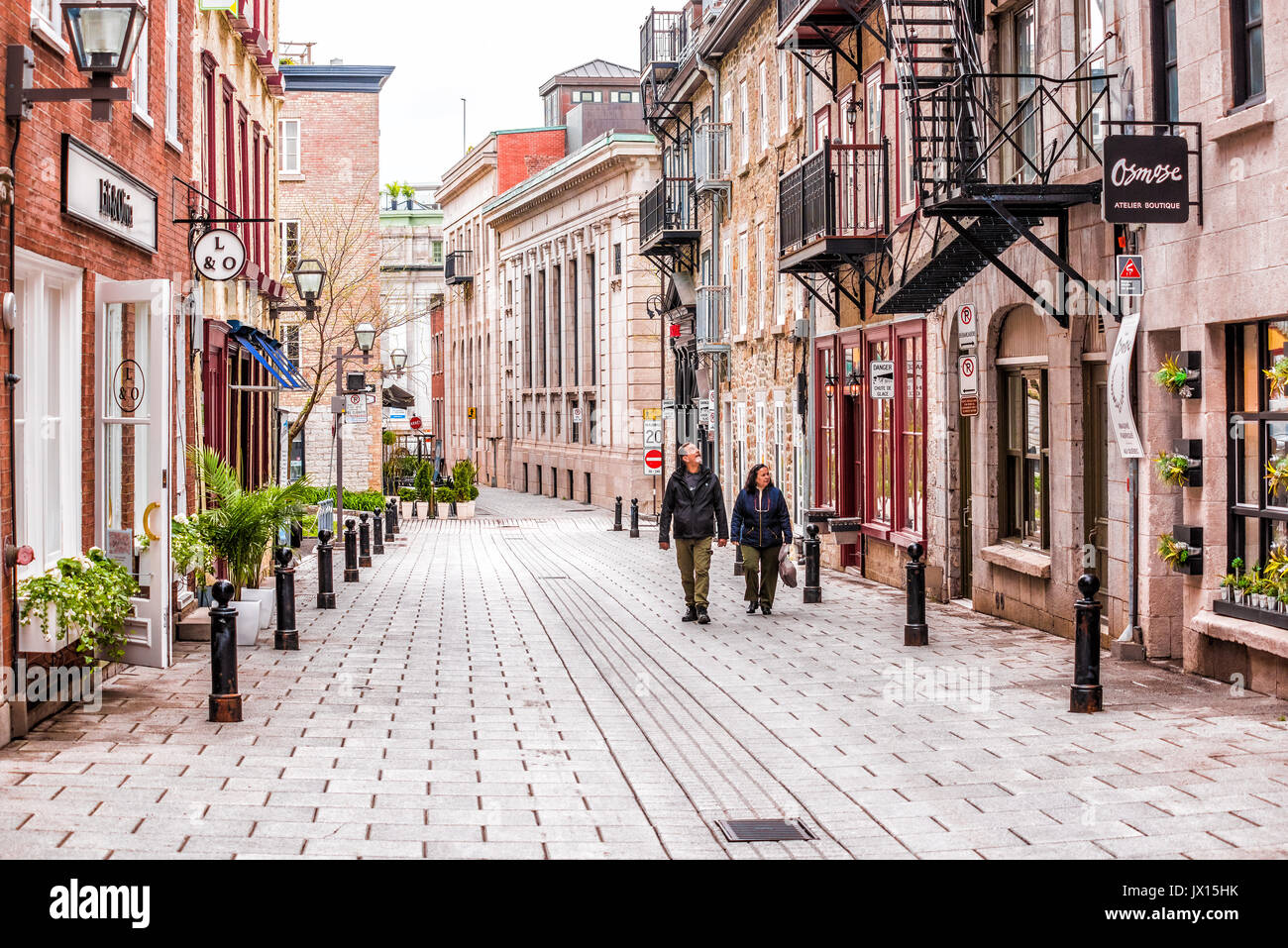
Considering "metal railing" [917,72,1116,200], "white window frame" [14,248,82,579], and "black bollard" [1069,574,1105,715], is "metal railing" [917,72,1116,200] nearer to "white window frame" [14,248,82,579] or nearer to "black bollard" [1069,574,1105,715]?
"black bollard" [1069,574,1105,715]

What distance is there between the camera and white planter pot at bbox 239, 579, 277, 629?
1538 cm

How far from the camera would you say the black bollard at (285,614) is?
14.5 m

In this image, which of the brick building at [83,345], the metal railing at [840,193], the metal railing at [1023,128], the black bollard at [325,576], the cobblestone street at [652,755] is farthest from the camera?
the metal railing at [840,193]

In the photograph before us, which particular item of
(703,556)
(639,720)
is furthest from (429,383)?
(639,720)

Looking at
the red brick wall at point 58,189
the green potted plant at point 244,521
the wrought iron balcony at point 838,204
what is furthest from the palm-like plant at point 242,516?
the wrought iron balcony at point 838,204

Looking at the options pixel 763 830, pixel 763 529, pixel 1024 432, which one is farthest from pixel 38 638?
pixel 1024 432

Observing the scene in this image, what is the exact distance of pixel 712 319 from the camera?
114 feet

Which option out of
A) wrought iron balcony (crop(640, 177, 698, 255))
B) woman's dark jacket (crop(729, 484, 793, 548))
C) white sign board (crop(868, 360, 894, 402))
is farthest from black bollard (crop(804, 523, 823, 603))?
wrought iron balcony (crop(640, 177, 698, 255))

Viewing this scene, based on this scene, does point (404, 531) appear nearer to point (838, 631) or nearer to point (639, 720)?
point (838, 631)

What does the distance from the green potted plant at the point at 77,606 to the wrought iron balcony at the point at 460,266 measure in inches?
2663

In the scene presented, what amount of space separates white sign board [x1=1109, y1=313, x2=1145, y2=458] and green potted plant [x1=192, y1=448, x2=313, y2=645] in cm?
722

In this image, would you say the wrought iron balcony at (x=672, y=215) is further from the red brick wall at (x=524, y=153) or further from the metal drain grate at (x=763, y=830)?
the red brick wall at (x=524, y=153)

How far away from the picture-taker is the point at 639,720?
10.6 meters

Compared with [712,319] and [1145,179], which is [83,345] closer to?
[1145,179]
